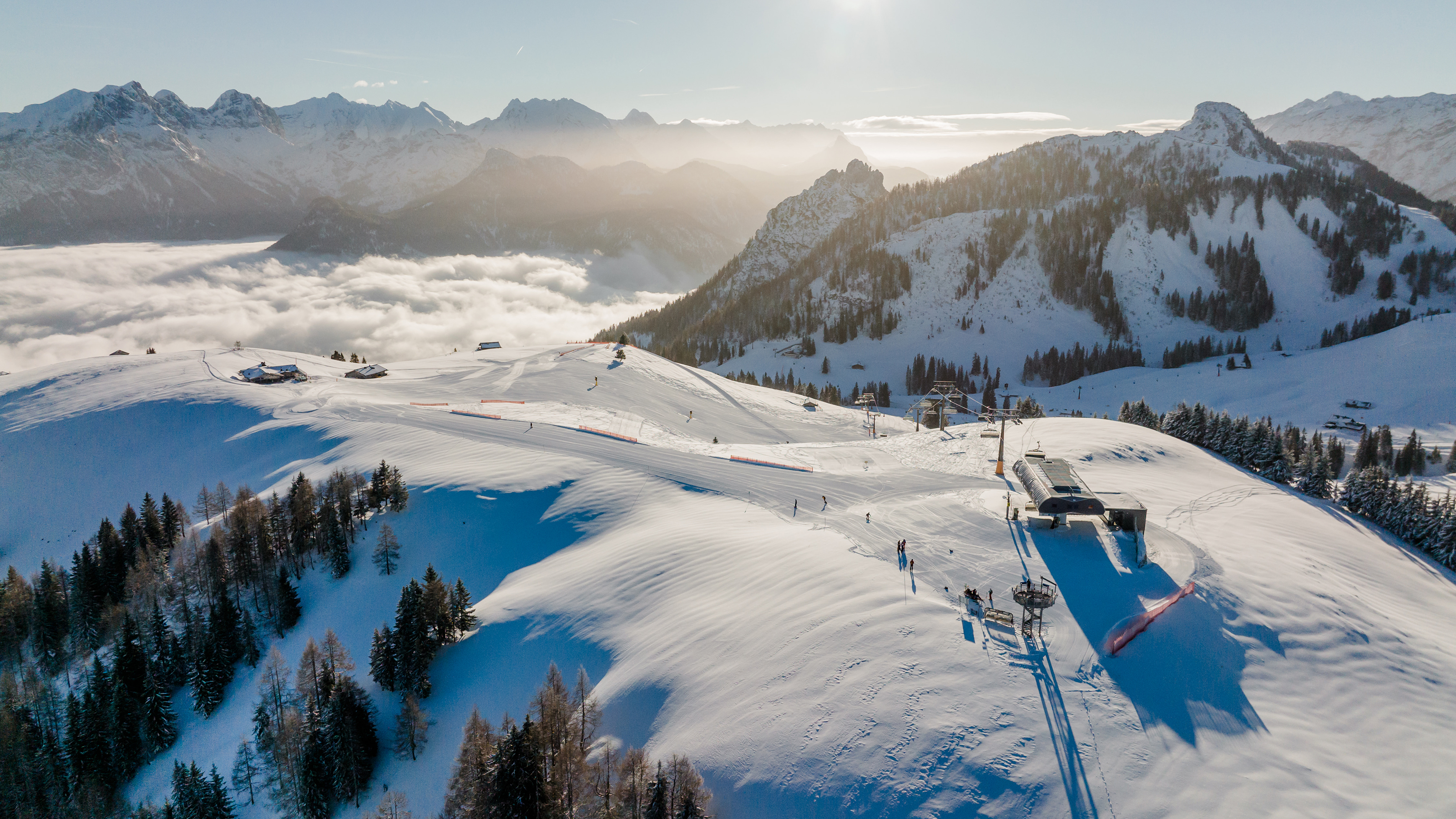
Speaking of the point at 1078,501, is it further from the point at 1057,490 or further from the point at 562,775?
A: the point at 562,775

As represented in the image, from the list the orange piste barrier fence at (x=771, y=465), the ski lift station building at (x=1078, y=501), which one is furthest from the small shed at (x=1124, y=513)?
the orange piste barrier fence at (x=771, y=465)

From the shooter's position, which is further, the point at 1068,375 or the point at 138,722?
the point at 1068,375

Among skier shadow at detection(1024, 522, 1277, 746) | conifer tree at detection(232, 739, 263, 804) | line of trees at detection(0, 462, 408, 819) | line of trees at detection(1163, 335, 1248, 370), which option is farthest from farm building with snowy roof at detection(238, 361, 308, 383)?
line of trees at detection(1163, 335, 1248, 370)

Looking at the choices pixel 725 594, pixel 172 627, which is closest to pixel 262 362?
pixel 172 627

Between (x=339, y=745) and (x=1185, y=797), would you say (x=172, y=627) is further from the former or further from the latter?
(x=1185, y=797)

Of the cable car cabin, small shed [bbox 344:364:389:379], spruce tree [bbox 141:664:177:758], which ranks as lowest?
spruce tree [bbox 141:664:177:758]

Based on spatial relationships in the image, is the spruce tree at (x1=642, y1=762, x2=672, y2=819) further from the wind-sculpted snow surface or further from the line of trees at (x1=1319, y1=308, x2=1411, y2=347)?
the line of trees at (x1=1319, y1=308, x2=1411, y2=347)

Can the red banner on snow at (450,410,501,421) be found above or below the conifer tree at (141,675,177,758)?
above
